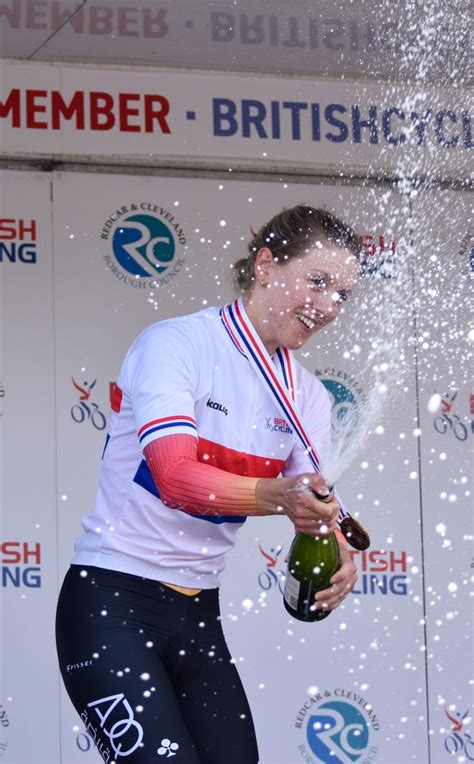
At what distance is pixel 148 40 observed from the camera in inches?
222

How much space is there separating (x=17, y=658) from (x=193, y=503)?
299 cm

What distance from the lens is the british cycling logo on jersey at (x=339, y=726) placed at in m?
5.77

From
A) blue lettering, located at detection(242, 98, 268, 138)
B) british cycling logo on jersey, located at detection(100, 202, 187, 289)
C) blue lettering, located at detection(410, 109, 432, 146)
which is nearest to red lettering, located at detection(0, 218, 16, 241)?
british cycling logo on jersey, located at detection(100, 202, 187, 289)

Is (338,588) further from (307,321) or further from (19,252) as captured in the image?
(19,252)

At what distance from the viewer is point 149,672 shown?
9.64 feet

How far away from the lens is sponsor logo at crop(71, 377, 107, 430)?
225 inches

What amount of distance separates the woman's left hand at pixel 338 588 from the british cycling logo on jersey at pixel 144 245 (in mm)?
2855

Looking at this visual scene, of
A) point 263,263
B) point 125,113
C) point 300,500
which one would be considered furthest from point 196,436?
point 125,113

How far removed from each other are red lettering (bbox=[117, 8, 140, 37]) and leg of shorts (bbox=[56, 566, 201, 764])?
3.02 m

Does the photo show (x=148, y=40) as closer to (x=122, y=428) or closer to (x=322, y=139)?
(x=322, y=139)

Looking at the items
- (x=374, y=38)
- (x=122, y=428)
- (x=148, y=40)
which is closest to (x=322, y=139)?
(x=374, y=38)

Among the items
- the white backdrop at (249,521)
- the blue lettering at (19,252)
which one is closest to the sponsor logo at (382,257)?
the white backdrop at (249,521)

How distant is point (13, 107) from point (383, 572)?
8.86 ft

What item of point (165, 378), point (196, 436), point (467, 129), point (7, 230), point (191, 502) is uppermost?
point (467, 129)
